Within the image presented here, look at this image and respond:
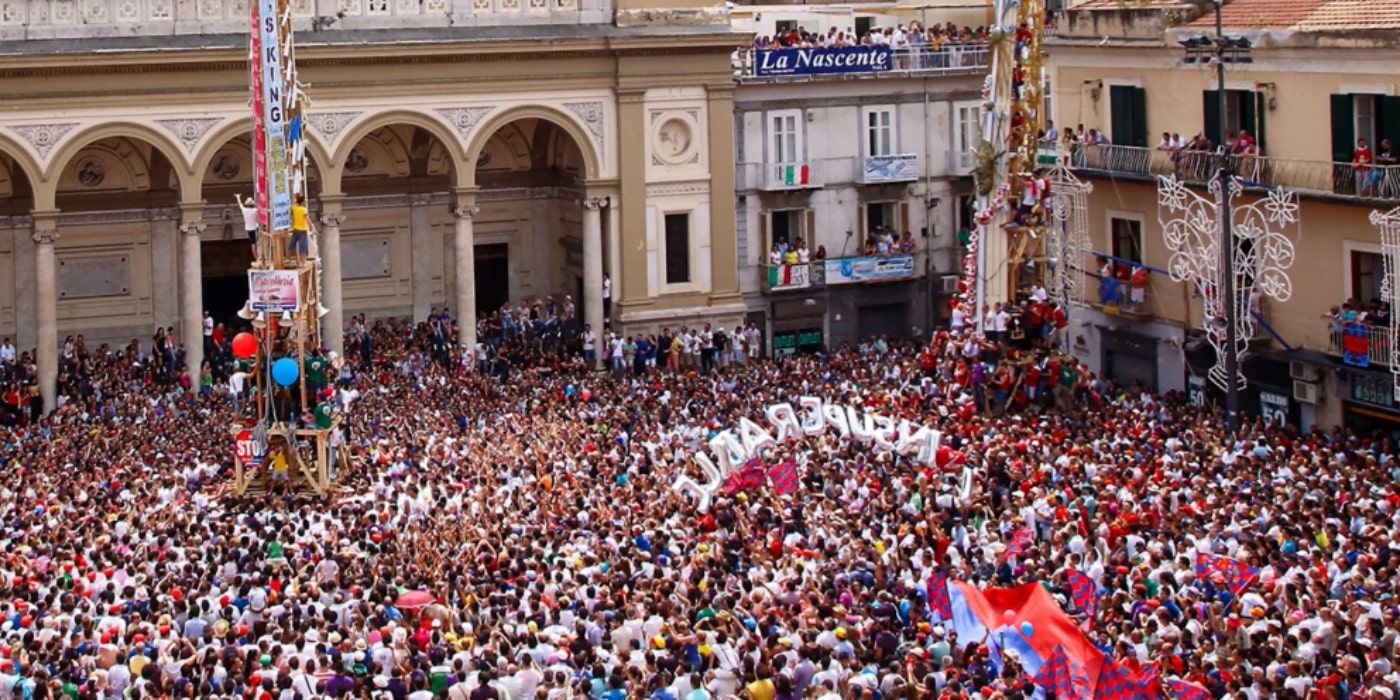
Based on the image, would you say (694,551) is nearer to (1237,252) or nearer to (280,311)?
(280,311)

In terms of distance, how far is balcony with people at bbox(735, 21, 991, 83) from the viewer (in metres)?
58.2

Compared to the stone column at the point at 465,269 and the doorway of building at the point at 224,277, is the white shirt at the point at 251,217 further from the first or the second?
the doorway of building at the point at 224,277

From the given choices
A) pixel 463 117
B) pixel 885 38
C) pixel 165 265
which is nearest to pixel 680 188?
pixel 463 117

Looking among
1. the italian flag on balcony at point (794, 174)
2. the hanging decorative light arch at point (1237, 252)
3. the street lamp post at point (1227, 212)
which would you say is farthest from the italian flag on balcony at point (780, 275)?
the street lamp post at point (1227, 212)

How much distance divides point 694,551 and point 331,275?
23.9 meters

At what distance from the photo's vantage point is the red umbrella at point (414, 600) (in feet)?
96.0

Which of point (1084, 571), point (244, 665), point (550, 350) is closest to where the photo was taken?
point (244, 665)

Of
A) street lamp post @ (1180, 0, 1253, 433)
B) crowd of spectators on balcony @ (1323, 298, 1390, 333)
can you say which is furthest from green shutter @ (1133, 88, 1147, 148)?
crowd of spectators on balcony @ (1323, 298, 1390, 333)

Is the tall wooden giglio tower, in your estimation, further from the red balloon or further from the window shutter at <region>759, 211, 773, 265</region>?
the window shutter at <region>759, 211, 773, 265</region>

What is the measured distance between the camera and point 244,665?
87.4 ft

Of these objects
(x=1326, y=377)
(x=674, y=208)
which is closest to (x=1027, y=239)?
(x=1326, y=377)

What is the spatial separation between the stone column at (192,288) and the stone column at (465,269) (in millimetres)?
5908

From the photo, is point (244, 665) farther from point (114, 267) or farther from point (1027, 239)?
point (114, 267)

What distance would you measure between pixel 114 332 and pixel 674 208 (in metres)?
13.6
